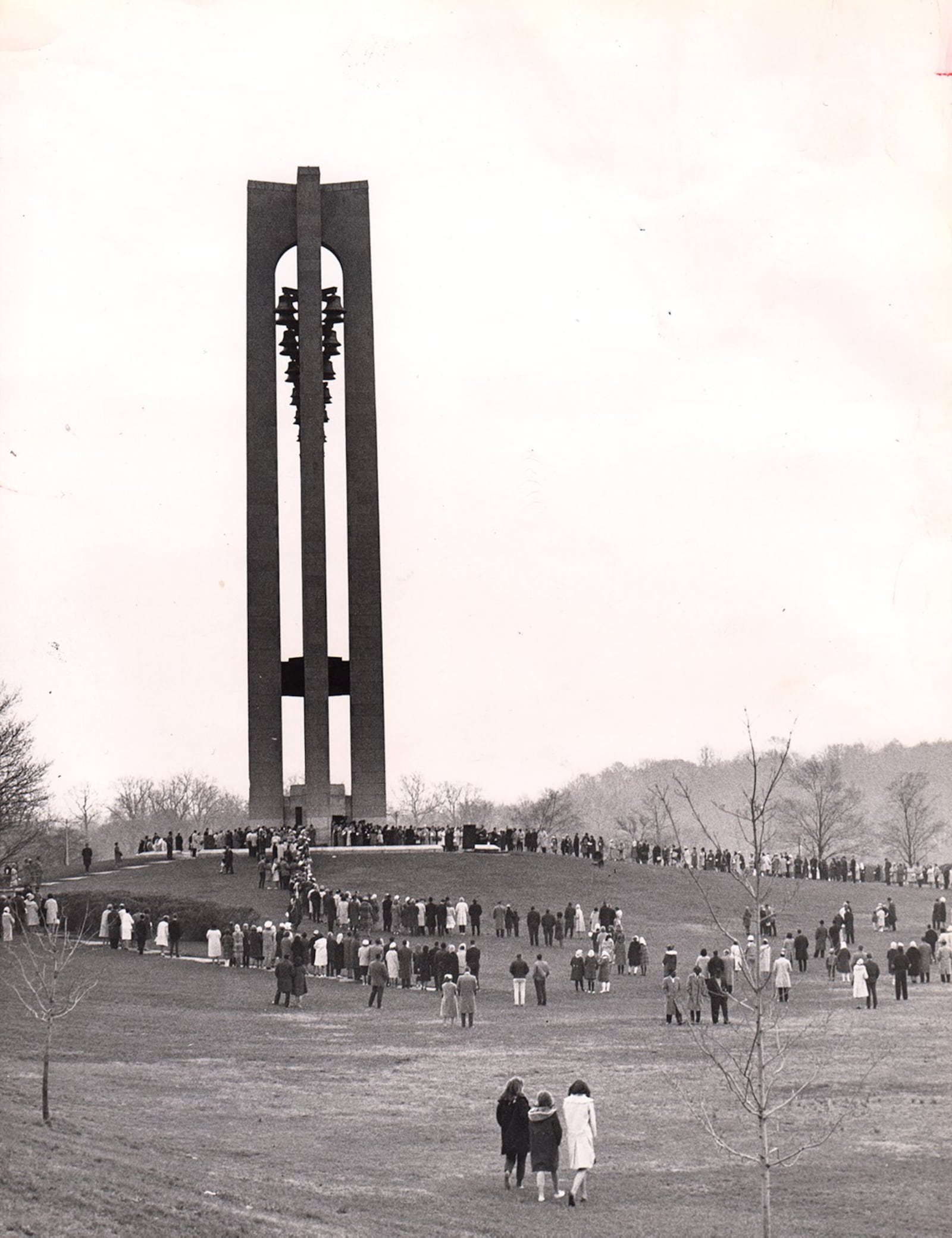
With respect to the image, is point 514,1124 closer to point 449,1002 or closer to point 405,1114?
point 405,1114

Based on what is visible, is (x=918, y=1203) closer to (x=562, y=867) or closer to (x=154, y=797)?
(x=562, y=867)

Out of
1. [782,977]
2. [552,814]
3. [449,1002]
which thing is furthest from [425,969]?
[552,814]

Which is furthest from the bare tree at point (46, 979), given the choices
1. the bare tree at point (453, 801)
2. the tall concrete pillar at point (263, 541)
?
the bare tree at point (453, 801)

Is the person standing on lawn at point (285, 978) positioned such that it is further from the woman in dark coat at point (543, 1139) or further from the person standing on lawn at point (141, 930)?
the woman in dark coat at point (543, 1139)

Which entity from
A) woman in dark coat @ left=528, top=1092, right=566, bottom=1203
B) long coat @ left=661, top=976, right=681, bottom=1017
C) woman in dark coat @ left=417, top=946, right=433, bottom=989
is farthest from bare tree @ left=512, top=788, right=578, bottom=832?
woman in dark coat @ left=528, top=1092, right=566, bottom=1203

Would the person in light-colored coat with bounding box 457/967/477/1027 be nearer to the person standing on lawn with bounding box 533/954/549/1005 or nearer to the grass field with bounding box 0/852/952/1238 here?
the grass field with bounding box 0/852/952/1238

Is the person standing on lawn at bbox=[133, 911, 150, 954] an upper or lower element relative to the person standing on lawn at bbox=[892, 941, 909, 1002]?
upper
